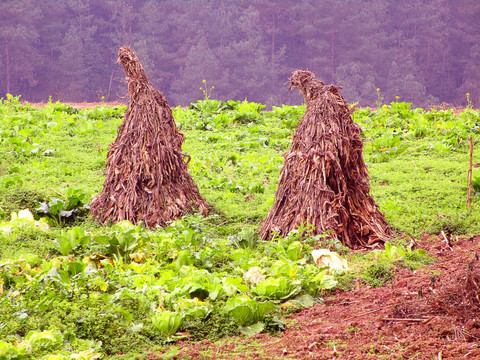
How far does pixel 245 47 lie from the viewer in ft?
121

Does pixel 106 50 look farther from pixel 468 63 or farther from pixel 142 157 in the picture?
pixel 142 157

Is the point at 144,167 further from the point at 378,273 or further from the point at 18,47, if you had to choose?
the point at 18,47

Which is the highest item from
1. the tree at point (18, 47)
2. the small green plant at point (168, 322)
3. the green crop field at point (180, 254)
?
the tree at point (18, 47)

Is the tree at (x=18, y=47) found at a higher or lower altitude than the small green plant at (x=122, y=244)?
higher

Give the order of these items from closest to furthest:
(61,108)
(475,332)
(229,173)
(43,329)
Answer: (475,332)
(43,329)
(229,173)
(61,108)

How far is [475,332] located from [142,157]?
4.29 meters

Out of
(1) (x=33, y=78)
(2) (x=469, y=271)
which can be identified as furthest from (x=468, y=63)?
(2) (x=469, y=271)

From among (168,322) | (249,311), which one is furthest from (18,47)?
(249,311)

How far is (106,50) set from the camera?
121 ft

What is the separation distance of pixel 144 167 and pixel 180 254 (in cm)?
193

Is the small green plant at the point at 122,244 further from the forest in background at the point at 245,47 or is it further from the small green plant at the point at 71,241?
the forest in background at the point at 245,47

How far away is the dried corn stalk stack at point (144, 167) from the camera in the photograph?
6.21 meters

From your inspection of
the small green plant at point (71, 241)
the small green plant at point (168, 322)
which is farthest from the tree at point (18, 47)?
the small green plant at point (168, 322)

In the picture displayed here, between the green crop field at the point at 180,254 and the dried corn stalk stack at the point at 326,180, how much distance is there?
0.81 feet
